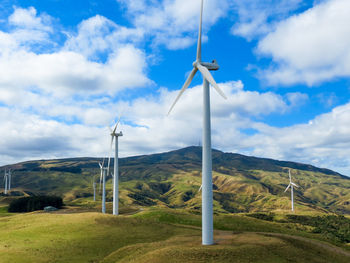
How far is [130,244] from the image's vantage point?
209 feet

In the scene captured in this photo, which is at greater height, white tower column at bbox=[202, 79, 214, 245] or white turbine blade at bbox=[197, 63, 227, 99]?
white turbine blade at bbox=[197, 63, 227, 99]

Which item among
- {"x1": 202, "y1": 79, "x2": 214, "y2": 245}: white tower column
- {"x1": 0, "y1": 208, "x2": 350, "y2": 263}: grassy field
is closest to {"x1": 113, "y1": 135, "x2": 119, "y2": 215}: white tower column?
{"x1": 0, "y1": 208, "x2": 350, "y2": 263}: grassy field

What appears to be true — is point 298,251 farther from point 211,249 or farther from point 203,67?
point 203,67

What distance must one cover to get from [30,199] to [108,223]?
131 meters

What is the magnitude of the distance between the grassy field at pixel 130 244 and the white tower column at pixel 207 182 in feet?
9.97

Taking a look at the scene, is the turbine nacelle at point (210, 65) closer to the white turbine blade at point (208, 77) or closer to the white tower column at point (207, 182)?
the white turbine blade at point (208, 77)

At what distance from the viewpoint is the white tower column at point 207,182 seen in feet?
164

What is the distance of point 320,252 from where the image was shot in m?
60.2

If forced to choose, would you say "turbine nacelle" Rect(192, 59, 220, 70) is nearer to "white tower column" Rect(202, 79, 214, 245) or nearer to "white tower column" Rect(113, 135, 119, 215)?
"white tower column" Rect(202, 79, 214, 245)

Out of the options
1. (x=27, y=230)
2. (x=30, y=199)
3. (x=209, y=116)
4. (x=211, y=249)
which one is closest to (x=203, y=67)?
(x=209, y=116)

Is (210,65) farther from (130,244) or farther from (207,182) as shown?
(130,244)

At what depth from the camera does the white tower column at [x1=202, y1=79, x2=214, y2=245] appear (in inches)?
1967

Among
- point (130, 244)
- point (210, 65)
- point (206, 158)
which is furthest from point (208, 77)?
point (130, 244)

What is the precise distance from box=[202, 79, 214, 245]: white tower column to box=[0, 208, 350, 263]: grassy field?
3.04 meters
